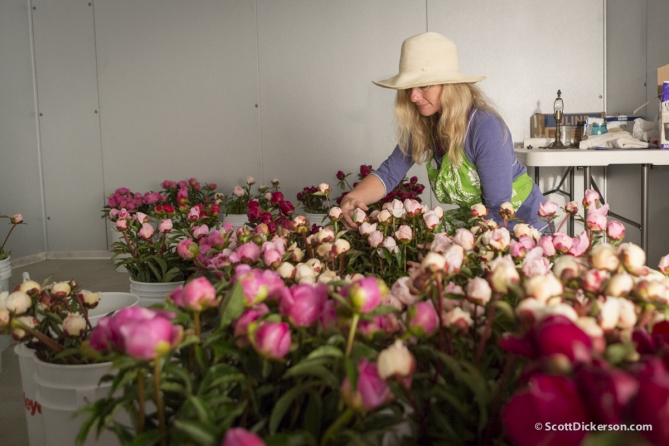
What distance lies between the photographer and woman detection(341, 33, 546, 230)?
5.75 ft

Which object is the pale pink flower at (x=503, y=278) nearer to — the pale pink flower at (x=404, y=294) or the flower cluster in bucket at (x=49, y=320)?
the pale pink flower at (x=404, y=294)

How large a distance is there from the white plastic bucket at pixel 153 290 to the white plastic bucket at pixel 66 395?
0.49 meters

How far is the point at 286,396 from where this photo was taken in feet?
1.45

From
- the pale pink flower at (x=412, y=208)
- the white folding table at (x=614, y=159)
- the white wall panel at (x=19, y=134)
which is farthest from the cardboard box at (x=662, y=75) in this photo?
the white wall panel at (x=19, y=134)

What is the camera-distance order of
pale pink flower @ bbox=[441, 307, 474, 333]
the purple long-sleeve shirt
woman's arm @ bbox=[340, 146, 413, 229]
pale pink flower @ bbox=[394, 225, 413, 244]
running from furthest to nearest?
1. woman's arm @ bbox=[340, 146, 413, 229]
2. the purple long-sleeve shirt
3. pale pink flower @ bbox=[394, 225, 413, 244]
4. pale pink flower @ bbox=[441, 307, 474, 333]

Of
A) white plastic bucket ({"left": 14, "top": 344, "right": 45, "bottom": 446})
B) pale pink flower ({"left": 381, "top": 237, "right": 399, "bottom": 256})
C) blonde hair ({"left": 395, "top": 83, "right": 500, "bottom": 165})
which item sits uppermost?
blonde hair ({"left": 395, "top": 83, "right": 500, "bottom": 165})

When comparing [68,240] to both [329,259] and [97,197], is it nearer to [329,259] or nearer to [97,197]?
[97,197]

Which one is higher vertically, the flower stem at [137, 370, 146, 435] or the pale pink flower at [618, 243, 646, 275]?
the pale pink flower at [618, 243, 646, 275]

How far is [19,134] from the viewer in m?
4.09

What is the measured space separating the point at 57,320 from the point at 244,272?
0.36 meters

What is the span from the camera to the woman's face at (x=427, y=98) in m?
1.81

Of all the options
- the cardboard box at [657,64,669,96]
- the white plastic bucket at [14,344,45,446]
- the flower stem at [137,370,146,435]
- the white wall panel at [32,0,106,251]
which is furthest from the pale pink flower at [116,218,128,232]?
the white wall panel at [32,0,106,251]

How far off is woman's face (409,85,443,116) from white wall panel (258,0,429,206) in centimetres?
188

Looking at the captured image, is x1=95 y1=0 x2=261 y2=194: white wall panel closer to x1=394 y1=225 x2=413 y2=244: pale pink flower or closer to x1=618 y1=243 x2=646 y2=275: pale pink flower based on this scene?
x1=394 y1=225 x2=413 y2=244: pale pink flower
